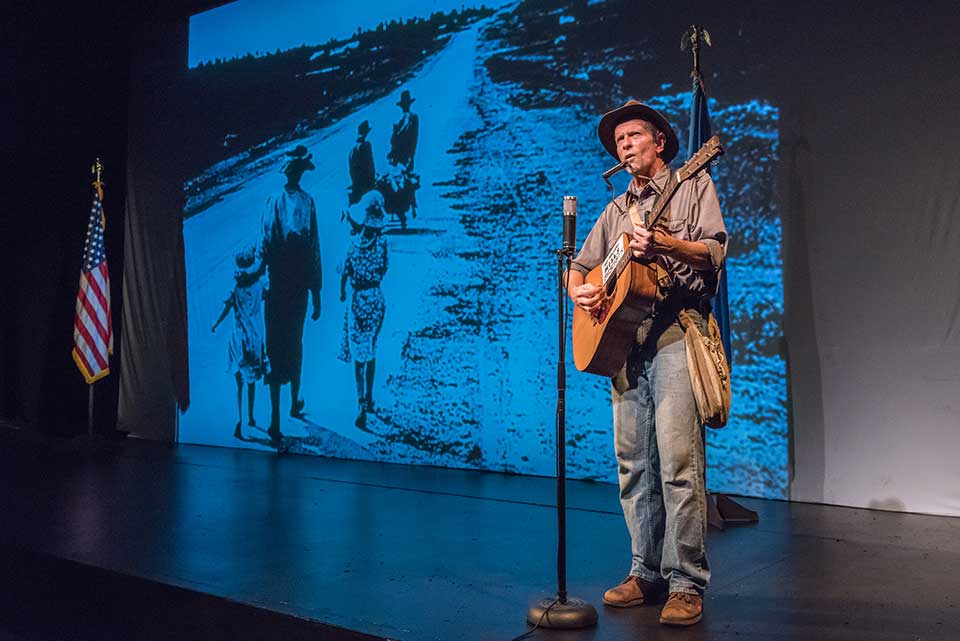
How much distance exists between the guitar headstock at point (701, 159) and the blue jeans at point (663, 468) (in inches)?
19.4

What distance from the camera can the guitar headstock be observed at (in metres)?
2.32

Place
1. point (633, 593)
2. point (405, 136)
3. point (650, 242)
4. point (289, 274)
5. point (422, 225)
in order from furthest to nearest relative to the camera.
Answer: point (289, 274) < point (405, 136) < point (422, 225) < point (633, 593) < point (650, 242)

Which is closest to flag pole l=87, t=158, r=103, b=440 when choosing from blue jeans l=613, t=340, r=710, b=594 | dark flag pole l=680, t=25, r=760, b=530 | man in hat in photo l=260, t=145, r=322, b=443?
man in hat in photo l=260, t=145, r=322, b=443

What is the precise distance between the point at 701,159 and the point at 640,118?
0.42 meters

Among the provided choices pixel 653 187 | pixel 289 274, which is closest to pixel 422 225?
pixel 289 274

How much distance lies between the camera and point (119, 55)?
823cm

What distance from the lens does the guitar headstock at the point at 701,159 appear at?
2316mm

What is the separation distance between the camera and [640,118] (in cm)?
271

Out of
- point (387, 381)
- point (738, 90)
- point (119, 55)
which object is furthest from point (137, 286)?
point (738, 90)

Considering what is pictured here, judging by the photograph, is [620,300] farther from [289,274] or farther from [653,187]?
[289,274]

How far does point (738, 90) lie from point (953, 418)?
2.04 metres

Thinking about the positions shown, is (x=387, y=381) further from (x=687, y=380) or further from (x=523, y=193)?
(x=687, y=380)

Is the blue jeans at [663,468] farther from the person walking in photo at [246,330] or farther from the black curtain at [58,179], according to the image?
the black curtain at [58,179]

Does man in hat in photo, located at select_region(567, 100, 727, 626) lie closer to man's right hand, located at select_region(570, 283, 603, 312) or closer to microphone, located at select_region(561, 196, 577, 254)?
man's right hand, located at select_region(570, 283, 603, 312)
